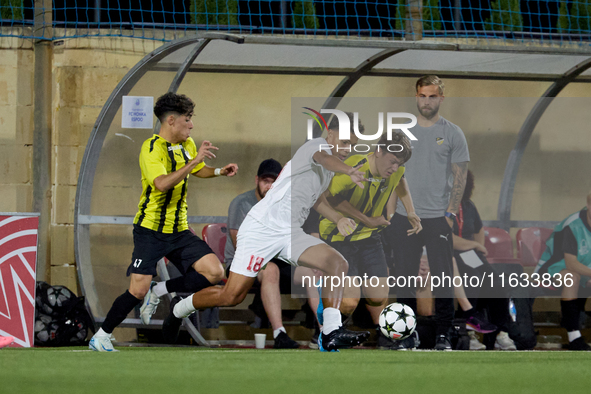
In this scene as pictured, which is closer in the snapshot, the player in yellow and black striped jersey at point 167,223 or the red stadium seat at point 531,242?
the player in yellow and black striped jersey at point 167,223

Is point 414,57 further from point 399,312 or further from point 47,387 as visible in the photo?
point 47,387

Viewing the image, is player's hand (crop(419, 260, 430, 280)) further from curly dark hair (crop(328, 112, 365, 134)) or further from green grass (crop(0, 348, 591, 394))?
green grass (crop(0, 348, 591, 394))

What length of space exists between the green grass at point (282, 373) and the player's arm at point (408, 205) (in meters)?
1.50

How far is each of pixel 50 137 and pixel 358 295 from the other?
10.1ft

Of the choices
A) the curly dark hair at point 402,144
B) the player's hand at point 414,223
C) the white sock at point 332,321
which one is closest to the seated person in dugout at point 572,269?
the player's hand at point 414,223

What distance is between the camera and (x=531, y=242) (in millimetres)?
6203

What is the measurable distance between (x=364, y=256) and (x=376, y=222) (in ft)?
0.92

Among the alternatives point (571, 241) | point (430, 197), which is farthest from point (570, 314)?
point (430, 197)

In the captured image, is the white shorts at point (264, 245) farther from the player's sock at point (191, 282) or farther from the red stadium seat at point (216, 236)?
the red stadium seat at point (216, 236)

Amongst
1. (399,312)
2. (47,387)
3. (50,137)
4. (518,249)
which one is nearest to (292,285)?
(399,312)

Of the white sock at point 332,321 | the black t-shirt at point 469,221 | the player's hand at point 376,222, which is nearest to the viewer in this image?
the white sock at point 332,321

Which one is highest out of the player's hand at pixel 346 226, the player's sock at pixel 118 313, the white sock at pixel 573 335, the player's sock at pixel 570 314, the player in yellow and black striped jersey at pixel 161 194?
the player in yellow and black striped jersey at pixel 161 194

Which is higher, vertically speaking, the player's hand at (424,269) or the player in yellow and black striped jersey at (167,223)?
the player in yellow and black striped jersey at (167,223)

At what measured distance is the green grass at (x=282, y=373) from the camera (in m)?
2.82
